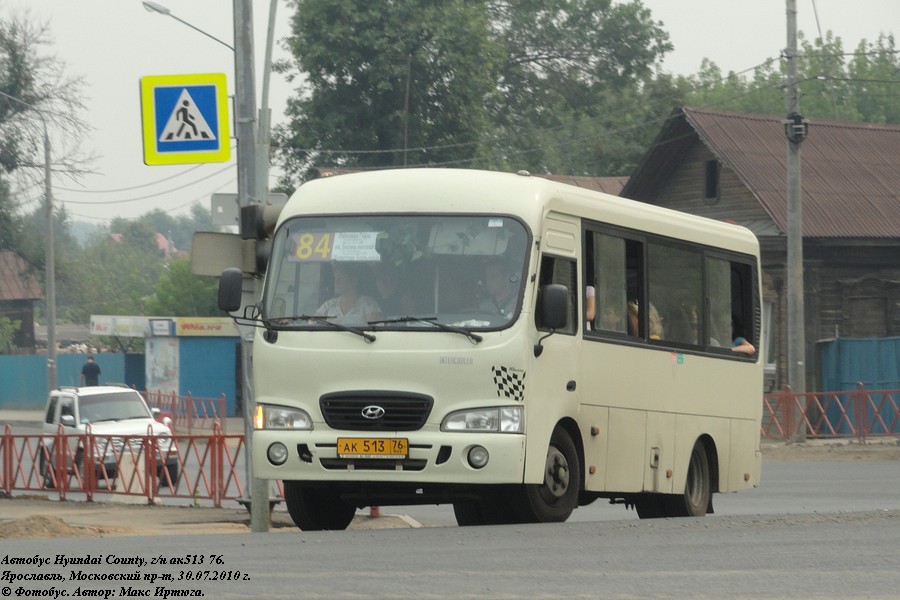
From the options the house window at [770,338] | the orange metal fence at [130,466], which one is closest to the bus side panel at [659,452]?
the orange metal fence at [130,466]

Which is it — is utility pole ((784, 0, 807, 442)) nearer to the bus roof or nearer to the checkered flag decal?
the bus roof

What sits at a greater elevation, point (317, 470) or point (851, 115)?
point (851, 115)

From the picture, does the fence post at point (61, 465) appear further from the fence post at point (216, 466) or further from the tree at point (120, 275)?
the tree at point (120, 275)

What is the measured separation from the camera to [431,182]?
13.2 meters

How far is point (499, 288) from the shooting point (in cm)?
1260

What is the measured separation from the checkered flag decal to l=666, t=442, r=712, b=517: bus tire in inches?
150

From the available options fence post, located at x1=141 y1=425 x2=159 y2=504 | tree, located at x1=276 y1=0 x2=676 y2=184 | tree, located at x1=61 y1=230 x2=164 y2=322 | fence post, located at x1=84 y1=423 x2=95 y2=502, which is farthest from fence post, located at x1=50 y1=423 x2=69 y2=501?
tree, located at x1=61 y1=230 x2=164 y2=322

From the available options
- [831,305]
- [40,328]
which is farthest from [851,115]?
[40,328]

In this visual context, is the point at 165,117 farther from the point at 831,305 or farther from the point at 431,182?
the point at 831,305

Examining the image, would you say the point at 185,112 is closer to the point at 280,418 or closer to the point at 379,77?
the point at 280,418

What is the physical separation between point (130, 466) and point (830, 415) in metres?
17.1

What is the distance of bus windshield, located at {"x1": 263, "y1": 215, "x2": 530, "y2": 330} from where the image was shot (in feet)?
41.3

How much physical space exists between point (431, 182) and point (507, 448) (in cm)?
229

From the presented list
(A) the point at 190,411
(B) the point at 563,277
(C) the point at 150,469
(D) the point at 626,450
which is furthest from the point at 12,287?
(B) the point at 563,277
